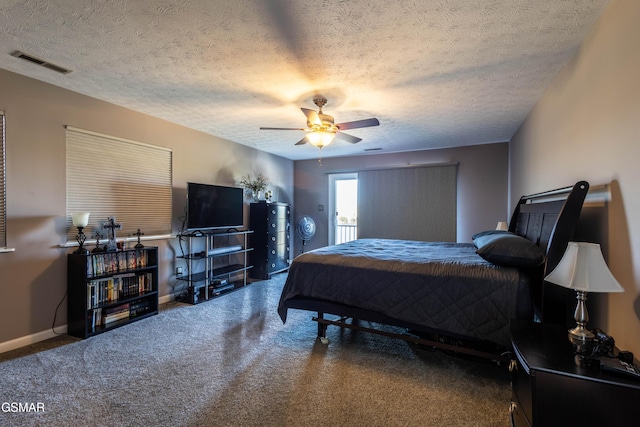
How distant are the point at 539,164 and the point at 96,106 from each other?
4.74m

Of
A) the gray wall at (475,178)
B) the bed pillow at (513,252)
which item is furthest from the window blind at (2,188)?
the gray wall at (475,178)

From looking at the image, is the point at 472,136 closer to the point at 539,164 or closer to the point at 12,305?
the point at 539,164

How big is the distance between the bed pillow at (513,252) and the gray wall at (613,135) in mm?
361

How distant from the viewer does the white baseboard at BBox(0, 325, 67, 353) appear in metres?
2.55

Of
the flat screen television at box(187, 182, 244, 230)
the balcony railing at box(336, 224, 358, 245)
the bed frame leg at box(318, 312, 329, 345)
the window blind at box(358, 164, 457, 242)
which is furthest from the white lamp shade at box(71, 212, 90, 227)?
the balcony railing at box(336, 224, 358, 245)

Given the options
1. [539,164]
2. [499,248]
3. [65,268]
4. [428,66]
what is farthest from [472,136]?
[65,268]

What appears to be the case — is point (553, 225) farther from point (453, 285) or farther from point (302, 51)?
point (302, 51)

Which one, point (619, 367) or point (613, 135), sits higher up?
point (613, 135)

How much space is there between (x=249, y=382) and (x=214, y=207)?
279cm

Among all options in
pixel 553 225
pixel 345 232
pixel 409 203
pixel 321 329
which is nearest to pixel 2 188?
pixel 321 329

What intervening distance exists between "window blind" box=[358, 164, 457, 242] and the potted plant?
76.5 inches

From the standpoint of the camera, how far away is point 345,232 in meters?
6.34

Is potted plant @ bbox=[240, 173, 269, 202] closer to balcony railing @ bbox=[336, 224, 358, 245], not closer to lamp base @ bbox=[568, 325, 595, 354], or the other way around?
balcony railing @ bbox=[336, 224, 358, 245]

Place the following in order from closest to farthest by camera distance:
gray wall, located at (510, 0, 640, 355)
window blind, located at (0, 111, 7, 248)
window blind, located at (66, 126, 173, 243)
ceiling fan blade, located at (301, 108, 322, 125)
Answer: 1. gray wall, located at (510, 0, 640, 355)
2. window blind, located at (0, 111, 7, 248)
3. ceiling fan blade, located at (301, 108, 322, 125)
4. window blind, located at (66, 126, 173, 243)
